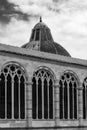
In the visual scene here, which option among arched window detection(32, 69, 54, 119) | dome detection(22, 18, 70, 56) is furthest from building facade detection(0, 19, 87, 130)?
dome detection(22, 18, 70, 56)

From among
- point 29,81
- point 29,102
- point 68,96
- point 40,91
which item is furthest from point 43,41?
point 29,102

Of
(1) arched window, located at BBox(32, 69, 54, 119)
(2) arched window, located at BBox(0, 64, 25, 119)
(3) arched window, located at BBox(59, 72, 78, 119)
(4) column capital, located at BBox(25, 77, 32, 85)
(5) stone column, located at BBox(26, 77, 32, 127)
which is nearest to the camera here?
(2) arched window, located at BBox(0, 64, 25, 119)

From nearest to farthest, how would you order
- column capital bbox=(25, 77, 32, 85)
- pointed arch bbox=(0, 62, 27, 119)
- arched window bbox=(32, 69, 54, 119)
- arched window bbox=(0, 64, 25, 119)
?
arched window bbox=(0, 64, 25, 119) → pointed arch bbox=(0, 62, 27, 119) → column capital bbox=(25, 77, 32, 85) → arched window bbox=(32, 69, 54, 119)

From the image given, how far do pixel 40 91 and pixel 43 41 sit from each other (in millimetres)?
24532

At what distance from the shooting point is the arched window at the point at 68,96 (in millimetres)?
34500

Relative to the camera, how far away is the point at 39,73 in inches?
1283

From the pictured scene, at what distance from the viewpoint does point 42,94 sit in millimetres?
32438

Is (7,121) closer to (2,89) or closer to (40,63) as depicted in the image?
(2,89)

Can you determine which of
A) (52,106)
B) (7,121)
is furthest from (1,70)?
(52,106)

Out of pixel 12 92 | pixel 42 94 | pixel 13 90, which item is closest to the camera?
pixel 12 92

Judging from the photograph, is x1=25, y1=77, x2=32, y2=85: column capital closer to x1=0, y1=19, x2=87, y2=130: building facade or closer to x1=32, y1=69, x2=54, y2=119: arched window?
x1=0, y1=19, x2=87, y2=130: building facade

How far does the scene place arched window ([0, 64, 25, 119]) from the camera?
29531 millimetres

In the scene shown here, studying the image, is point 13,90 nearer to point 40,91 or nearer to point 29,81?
point 29,81

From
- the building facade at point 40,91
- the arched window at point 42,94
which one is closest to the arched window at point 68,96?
the building facade at point 40,91
